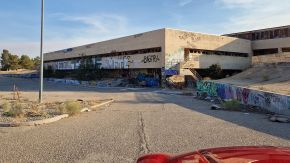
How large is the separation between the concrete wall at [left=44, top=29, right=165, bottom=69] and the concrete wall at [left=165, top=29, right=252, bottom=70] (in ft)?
4.10

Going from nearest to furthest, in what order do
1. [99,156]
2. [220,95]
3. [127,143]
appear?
[99,156]
[127,143]
[220,95]

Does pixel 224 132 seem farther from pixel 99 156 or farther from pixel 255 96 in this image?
pixel 255 96

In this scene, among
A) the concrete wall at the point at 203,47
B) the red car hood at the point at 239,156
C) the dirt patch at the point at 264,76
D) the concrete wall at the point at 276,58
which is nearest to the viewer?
the red car hood at the point at 239,156

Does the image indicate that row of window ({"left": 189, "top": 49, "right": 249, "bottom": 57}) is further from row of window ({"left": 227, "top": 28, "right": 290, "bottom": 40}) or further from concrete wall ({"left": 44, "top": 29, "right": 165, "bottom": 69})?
concrete wall ({"left": 44, "top": 29, "right": 165, "bottom": 69})

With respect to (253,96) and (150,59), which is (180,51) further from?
(253,96)

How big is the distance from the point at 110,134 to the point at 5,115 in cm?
692

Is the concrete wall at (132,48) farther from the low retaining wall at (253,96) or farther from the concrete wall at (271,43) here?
the low retaining wall at (253,96)

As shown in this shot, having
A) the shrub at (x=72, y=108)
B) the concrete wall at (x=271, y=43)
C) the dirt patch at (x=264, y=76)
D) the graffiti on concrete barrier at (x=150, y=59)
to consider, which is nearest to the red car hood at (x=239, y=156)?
the shrub at (x=72, y=108)

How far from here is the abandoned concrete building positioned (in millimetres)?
56688

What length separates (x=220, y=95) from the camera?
32188 millimetres

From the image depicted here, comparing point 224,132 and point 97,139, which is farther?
point 224,132

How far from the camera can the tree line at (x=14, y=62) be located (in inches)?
5965

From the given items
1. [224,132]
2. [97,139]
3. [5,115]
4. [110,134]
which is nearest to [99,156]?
[97,139]

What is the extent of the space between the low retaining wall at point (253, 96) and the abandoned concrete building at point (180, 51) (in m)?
20.7
